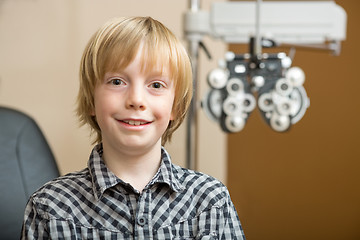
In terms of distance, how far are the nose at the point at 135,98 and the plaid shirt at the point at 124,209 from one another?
12 cm

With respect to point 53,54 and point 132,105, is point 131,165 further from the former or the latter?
point 53,54

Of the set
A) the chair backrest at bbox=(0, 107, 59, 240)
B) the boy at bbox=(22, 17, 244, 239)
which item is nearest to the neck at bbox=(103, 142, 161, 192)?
the boy at bbox=(22, 17, 244, 239)

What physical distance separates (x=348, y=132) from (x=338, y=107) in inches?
4.6

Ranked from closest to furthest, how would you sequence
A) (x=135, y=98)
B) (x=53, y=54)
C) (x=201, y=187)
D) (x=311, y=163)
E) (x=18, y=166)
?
(x=135, y=98)
(x=201, y=187)
(x=18, y=166)
(x=53, y=54)
(x=311, y=163)

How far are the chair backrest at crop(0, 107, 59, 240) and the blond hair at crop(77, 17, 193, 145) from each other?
661 millimetres

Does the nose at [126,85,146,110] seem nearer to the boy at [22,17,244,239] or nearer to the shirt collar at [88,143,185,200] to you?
the boy at [22,17,244,239]

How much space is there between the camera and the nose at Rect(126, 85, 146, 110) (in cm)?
81

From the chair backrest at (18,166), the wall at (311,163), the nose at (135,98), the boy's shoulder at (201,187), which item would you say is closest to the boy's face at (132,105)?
the nose at (135,98)

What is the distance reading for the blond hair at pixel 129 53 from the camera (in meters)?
0.82

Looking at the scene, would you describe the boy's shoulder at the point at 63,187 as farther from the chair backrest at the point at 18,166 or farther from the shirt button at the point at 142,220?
the chair backrest at the point at 18,166

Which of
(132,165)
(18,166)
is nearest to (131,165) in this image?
(132,165)

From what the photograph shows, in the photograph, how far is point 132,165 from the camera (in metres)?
0.87

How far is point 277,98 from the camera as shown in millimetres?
1604

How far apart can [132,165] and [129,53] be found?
0.17m
